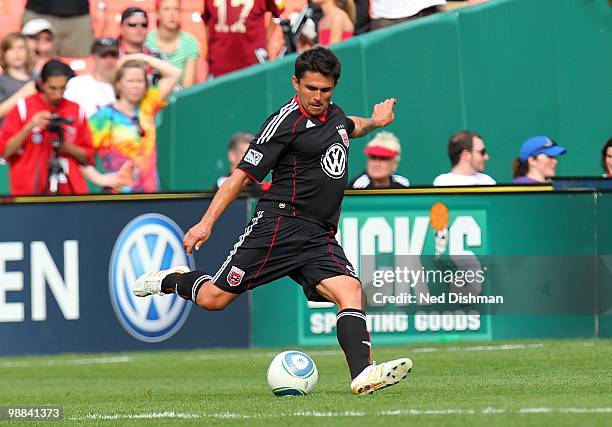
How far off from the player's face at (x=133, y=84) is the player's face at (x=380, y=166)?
273cm

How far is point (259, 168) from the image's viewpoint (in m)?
8.47

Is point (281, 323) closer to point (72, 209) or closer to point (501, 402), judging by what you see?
point (72, 209)

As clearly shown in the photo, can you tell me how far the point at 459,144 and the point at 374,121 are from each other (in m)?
4.46

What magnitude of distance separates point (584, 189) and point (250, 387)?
4357 millimetres

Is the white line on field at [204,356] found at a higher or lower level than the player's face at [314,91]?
lower

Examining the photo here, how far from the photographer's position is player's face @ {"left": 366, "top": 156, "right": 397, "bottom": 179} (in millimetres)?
13367

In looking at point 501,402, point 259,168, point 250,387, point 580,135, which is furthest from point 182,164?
point 501,402

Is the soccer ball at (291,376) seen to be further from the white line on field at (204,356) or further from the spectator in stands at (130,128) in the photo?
the spectator in stands at (130,128)

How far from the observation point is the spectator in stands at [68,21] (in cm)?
1606

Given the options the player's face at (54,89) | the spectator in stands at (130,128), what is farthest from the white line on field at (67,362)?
the player's face at (54,89)

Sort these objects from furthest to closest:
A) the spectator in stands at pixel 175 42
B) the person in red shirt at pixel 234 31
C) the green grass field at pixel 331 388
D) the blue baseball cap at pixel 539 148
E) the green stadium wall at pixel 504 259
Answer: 1. the spectator in stands at pixel 175 42
2. the person in red shirt at pixel 234 31
3. the blue baseball cap at pixel 539 148
4. the green stadium wall at pixel 504 259
5. the green grass field at pixel 331 388

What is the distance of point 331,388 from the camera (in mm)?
9375

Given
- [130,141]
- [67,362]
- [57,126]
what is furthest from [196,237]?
[130,141]

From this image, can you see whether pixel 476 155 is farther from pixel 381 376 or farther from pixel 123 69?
pixel 381 376
